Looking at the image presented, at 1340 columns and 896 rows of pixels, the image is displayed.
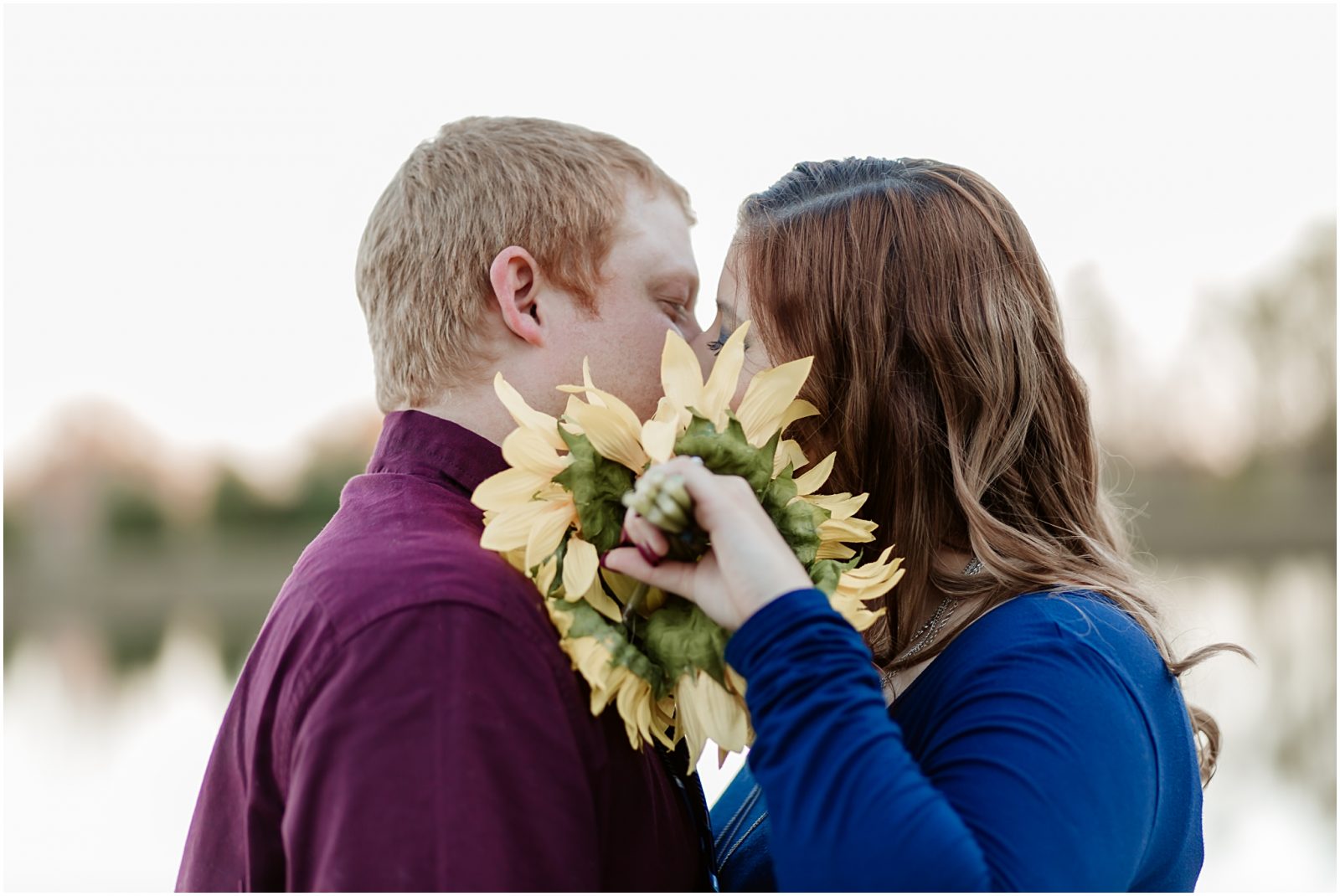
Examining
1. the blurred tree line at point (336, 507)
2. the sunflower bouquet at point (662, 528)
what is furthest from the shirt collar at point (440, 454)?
the blurred tree line at point (336, 507)

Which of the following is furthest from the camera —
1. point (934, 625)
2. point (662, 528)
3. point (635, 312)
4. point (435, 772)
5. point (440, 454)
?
point (635, 312)

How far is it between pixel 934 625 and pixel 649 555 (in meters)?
0.77

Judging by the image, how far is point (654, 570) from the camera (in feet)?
5.90

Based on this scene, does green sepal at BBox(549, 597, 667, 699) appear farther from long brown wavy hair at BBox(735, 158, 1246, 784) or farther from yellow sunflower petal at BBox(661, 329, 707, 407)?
long brown wavy hair at BBox(735, 158, 1246, 784)

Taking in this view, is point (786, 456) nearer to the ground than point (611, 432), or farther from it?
nearer to the ground

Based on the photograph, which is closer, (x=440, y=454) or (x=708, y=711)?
(x=708, y=711)

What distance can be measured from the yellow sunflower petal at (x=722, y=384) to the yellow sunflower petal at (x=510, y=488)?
275mm

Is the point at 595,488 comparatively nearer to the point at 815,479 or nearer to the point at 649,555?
the point at 649,555

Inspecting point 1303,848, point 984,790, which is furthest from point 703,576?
point 1303,848

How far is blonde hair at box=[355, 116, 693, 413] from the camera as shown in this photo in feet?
7.75

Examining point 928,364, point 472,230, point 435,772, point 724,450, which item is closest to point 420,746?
point 435,772

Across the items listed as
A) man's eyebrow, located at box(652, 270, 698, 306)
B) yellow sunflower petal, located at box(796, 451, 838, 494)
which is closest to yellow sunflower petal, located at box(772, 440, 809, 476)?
yellow sunflower petal, located at box(796, 451, 838, 494)

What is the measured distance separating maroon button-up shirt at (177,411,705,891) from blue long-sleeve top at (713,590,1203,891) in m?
0.26

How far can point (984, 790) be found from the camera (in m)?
1.69
